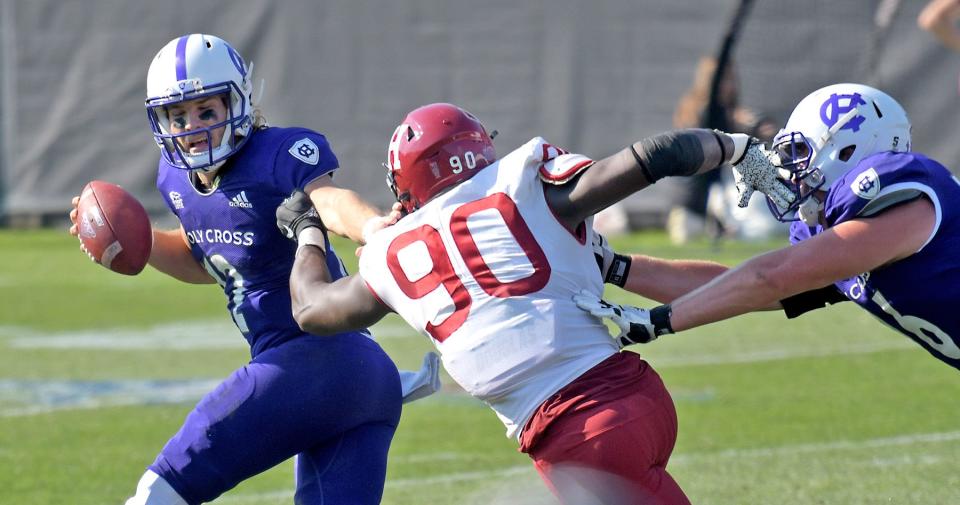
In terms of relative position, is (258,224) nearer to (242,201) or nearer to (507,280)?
(242,201)

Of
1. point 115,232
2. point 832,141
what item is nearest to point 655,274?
point 832,141

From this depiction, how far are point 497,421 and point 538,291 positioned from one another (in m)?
4.03

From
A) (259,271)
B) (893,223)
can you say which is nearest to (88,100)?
(259,271)

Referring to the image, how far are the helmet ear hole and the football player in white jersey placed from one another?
61 centimetres

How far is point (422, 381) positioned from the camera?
4.36m

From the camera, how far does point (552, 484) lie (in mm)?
3543

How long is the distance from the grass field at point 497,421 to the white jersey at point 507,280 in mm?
358

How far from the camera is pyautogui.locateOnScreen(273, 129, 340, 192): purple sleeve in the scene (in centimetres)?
418

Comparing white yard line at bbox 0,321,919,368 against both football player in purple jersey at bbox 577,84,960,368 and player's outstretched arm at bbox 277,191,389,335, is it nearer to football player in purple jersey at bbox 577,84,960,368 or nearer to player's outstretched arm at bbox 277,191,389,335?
football player in purple jersey at bbox 577,84,960,368

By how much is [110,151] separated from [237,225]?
42.6 feet

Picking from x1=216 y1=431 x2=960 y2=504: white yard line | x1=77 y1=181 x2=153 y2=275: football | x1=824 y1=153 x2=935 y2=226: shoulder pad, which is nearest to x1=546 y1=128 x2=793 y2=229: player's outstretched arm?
x1=824 y1=153 x2=935 y2=226: shoulder pad

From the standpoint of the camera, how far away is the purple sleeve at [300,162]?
4.18 metres

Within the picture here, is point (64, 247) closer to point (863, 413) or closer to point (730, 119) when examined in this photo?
point (730, 119)

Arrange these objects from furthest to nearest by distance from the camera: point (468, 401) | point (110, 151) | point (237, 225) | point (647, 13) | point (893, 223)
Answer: point (110, 151)
point (647, 13)
point (468, 401)
point (237, 225)
point (893, 223)
